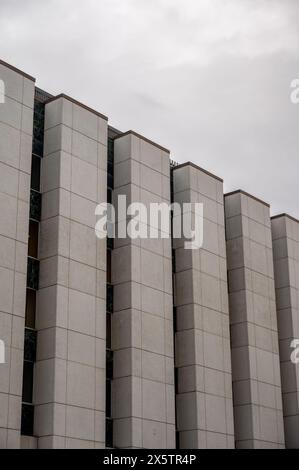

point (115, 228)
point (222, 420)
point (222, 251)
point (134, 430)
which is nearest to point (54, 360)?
point (134, 430)

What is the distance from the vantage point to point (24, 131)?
34594 mm

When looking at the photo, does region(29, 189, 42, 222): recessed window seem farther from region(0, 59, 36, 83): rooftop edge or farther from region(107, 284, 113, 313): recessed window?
region(0, 59, 36, 83): rooftop edge

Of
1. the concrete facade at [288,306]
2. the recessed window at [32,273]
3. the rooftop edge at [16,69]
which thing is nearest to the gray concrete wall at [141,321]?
the recessed window at [32,273]

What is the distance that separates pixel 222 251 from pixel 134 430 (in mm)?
12545

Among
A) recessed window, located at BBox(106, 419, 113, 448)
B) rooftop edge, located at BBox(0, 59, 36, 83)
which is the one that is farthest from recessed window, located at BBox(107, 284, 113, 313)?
rooftop edge, located at BBox(0, 59, 36, 83)

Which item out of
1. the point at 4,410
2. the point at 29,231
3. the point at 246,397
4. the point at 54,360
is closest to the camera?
the point at 4,410

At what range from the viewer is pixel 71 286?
111ft

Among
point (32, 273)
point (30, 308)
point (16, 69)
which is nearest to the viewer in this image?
point (30, 308)

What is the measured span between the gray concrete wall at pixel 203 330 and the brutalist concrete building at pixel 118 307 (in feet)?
0.27

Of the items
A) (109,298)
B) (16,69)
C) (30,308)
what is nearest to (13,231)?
(30,308)

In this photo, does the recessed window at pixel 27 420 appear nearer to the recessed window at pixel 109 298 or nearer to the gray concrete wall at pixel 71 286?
the gray concrete wall at pixel 71 286

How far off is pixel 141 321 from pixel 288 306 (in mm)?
13264

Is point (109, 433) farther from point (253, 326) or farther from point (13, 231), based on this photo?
point (253, 326)

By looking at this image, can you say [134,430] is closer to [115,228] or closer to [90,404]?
[90,404]
